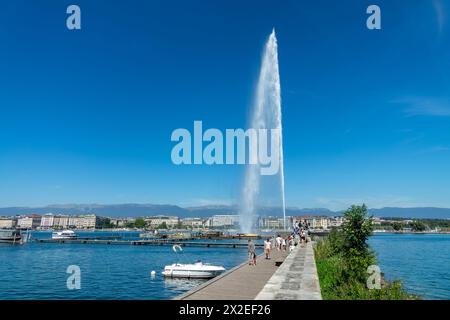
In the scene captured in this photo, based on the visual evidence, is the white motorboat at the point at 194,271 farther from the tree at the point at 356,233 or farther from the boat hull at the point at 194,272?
the tree at the point at 356,233

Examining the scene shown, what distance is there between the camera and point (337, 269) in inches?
1011

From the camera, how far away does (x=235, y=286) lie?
2056cm

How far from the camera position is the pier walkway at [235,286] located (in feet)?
57.3

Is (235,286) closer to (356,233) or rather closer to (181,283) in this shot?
(356,233)

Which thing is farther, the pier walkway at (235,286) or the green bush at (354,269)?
the green bush at (354,269)

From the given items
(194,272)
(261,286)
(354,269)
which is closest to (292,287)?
(261,286)

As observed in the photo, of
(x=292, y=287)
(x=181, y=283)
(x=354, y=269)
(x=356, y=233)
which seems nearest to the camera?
(x=292, y=287)

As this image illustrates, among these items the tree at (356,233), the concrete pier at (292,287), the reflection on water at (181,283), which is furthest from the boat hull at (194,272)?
the concrete pier at (292,287)

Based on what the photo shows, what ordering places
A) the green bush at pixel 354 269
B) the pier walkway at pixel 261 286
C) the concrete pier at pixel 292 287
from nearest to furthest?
the concrete pier at pixel 292 287 < the pier walkway at pixel 261 286 < the green bush at pixel 354 269

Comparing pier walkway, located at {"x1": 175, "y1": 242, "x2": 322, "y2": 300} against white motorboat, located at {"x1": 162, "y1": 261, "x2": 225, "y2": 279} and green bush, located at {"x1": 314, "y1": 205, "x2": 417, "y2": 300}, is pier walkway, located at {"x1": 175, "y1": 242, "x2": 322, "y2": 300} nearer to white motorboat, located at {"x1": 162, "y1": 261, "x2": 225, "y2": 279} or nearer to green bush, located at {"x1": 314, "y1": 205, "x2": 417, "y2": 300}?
green bush, located at {"x1": 314, "y1": 205, "x2": 417, "y2": 300}

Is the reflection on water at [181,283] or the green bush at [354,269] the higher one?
the green bush at [354,269]
